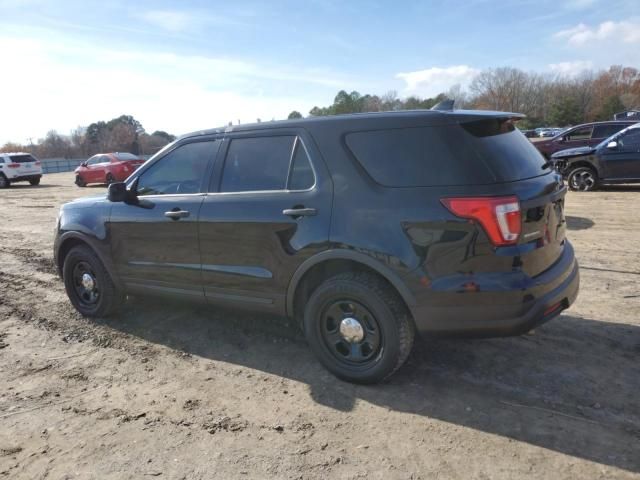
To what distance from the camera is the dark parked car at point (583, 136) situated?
14750mm

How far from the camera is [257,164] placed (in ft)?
12.7

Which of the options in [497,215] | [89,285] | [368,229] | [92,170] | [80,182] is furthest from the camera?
[80,182]

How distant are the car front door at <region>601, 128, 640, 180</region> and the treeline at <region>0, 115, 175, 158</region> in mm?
65570

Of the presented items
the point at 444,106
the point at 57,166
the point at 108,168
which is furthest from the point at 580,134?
the point at 57,166

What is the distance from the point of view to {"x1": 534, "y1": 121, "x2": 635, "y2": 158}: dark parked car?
14750 mm

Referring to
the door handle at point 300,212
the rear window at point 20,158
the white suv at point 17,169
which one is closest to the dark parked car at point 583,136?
the door handle at point 300,212

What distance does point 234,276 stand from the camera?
12.8 feet

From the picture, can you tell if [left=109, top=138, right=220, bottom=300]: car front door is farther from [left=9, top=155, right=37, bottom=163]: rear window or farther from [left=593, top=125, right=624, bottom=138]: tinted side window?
[left=9, top=155, right=37, bottom=163]: rear window

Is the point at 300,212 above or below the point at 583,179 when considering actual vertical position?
above

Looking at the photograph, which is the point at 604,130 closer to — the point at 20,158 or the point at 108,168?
the point at 108,168

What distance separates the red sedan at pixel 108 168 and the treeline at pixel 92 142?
1963 inches

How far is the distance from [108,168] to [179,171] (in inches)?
741

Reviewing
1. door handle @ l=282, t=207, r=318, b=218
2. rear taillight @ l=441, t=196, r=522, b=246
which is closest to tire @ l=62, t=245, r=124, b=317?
door handle @ l=282, t=207, r=318, b=218

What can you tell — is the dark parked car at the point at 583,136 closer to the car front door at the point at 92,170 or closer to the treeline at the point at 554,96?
the car front door at the point at 92,170
